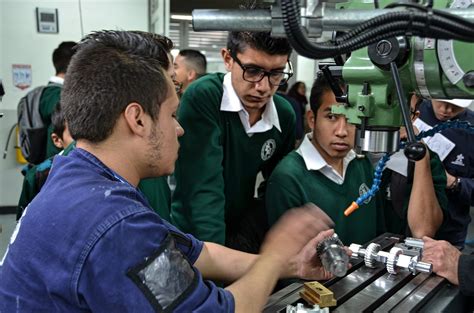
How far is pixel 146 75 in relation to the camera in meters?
0.77

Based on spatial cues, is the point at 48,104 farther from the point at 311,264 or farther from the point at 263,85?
the point at 311,264

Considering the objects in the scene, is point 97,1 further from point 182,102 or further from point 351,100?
point 351,100

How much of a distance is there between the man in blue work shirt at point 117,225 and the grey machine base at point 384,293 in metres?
0.05

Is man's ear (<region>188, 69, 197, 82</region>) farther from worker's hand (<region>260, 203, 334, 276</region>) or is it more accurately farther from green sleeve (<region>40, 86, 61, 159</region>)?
worker's hand (<region>260, 203, 334, 276</region>)

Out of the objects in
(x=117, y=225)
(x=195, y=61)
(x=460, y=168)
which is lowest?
(x=460, y=168)

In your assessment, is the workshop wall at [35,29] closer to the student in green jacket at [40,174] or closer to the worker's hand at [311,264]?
the student in green jacket at [40,174]

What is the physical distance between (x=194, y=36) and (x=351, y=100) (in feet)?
10.3

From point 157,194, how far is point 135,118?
0.56m

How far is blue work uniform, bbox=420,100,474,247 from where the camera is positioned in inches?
58.7

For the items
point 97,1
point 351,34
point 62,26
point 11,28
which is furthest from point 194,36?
point 351,34

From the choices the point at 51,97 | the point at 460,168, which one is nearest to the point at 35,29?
the point at 51,97

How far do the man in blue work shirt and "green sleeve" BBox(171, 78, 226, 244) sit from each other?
27 cm

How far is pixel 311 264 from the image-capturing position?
3.04 ft

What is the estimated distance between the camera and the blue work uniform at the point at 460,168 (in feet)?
4.90
